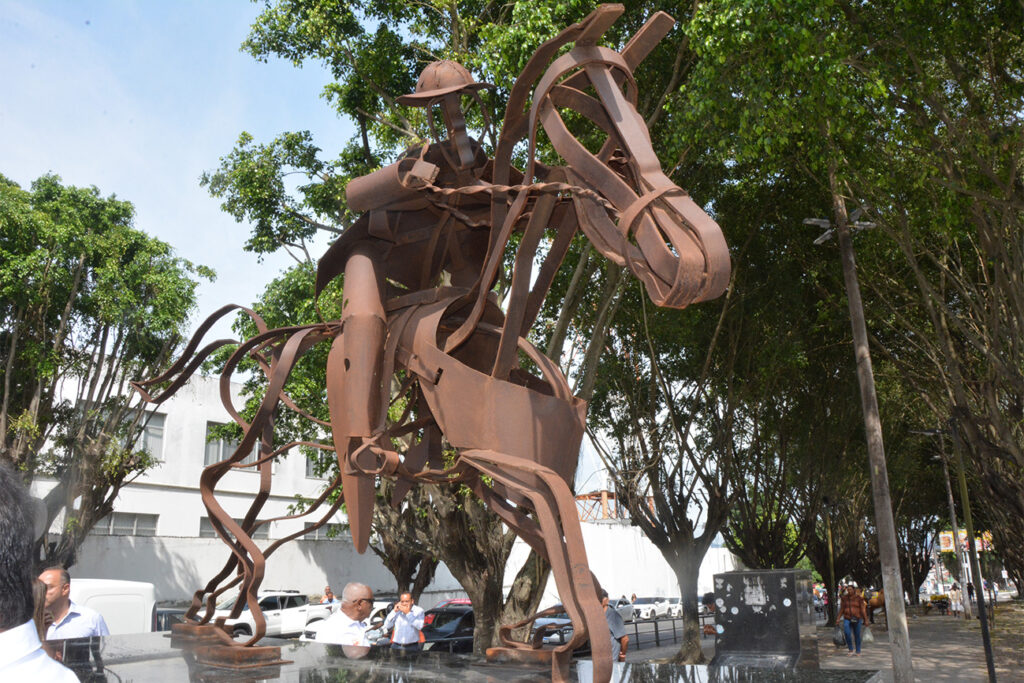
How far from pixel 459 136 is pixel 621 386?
1317 cm

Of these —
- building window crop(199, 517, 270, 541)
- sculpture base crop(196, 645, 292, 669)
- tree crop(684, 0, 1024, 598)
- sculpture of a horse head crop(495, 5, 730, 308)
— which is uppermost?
tree crop(684, 0, 1024, 598)

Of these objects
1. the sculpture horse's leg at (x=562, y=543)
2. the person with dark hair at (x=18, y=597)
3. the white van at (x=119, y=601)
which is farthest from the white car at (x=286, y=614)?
the person with dark hair at (x=18, y=597)

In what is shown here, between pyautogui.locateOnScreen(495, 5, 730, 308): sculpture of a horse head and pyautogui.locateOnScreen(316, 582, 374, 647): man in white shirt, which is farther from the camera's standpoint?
pyautogui.locateOnScreen(316, 582, 374, 647): man in white shirt

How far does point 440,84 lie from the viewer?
15.6 ft

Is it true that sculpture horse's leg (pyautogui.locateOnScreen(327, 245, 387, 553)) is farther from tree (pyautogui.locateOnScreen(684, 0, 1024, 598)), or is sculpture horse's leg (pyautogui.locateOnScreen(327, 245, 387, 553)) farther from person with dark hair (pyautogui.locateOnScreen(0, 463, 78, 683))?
tree (pyautogui.locateOnScreen(684, 0, 1024, 598))

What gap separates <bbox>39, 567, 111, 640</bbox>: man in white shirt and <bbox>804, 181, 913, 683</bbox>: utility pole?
1018 cm

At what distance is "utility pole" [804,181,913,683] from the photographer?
1199cm

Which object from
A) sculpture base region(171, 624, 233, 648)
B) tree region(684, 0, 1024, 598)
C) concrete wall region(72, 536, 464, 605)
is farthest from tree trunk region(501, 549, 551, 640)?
concrete wall region(72, 536, 464, 605)

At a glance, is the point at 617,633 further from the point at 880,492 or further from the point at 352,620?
the point at 880,492

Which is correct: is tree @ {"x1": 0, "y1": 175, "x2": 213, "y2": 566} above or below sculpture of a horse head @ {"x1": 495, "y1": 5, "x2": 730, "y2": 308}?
above

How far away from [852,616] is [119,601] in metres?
15.9

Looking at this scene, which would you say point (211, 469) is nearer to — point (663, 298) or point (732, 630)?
point (663, 298)

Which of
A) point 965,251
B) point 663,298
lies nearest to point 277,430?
point 965,251

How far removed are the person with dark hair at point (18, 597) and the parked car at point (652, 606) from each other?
32.1 metres
